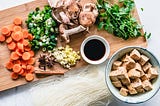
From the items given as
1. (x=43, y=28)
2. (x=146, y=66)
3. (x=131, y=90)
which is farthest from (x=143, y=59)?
(x=43, y=28)

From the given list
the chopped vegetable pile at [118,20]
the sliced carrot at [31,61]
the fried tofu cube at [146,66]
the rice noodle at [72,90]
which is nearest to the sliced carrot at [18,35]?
the sliced carrot at [31,61]

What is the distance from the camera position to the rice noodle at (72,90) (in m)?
2.11

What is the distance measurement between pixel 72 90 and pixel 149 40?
47cm

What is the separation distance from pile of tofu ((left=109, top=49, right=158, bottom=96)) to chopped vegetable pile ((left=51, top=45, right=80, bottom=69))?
0.21 meters

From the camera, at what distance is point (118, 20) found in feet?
6.86

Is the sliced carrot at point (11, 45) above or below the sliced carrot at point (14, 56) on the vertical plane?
above

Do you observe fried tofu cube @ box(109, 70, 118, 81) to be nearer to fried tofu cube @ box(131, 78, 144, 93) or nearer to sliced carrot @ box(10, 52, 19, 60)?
fried tofu cube @ box(131, 78, 144, 93)

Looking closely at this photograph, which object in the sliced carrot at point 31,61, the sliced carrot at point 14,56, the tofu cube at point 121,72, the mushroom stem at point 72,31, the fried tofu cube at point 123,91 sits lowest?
the fried tofu cube at point 123,91

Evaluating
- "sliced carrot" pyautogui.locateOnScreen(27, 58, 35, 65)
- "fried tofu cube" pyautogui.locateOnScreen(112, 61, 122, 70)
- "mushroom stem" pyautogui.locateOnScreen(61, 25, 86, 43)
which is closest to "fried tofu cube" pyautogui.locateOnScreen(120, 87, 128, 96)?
"fried tofu cube" pyautogui.locateOnScreen(112, 61, 122, 70)

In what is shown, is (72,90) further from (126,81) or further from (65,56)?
(126,81)

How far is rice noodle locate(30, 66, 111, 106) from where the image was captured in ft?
6.93

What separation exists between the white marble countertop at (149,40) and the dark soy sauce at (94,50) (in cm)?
25

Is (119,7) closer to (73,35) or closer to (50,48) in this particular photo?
(73,35)

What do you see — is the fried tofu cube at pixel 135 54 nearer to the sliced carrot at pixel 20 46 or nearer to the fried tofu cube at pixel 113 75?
the fried tofu cube at pixel 113 75
